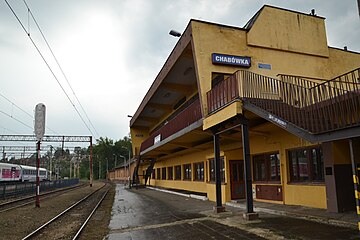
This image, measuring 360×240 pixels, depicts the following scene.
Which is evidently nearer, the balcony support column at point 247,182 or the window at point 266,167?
the balcony support column at point 247,182

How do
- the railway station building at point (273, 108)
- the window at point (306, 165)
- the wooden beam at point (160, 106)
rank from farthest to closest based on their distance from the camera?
the wooden beam at point (160, 106) → the window at point (306, 165) → the railway station building at point (273, 108)

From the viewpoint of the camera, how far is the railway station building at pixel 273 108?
29.3 ft

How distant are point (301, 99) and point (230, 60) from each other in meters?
5.32

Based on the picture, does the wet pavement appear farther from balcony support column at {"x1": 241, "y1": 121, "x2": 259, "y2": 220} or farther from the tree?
the tree

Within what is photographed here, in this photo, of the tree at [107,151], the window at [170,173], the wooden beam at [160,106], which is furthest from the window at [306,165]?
the tree at [107,151]

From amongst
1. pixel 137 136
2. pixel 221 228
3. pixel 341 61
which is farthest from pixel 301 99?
pixel 137 136

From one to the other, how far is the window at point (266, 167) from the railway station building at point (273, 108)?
1.7 inches

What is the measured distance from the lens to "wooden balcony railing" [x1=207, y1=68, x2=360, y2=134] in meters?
7.77

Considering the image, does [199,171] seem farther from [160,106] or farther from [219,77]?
[160,106]

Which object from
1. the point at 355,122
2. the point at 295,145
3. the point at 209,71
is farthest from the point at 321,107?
the point at 209,71

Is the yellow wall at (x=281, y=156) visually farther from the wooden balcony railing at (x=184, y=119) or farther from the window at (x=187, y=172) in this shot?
the window at (x=187, y=172)

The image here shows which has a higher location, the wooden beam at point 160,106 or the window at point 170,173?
the wooden beam at point 160,106

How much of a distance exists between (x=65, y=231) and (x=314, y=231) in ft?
25.3

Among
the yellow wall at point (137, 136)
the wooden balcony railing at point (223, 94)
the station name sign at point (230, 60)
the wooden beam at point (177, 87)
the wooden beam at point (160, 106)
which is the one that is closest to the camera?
the wooden balcony railing at point (223, 94)
